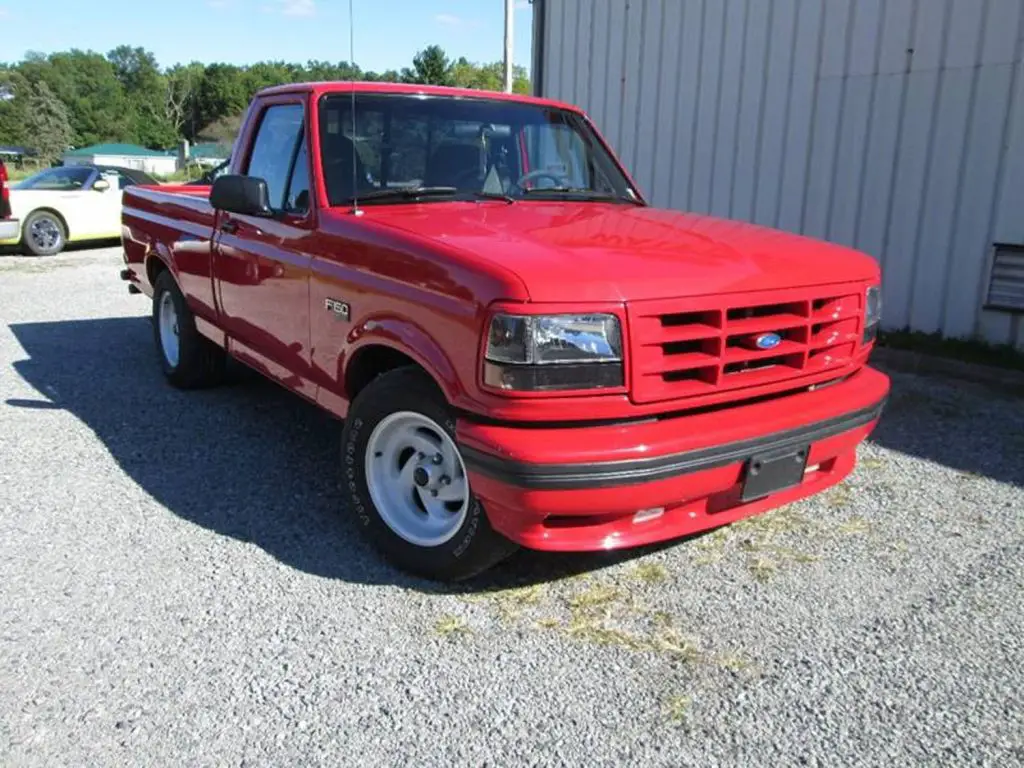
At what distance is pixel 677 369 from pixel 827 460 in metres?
1.00

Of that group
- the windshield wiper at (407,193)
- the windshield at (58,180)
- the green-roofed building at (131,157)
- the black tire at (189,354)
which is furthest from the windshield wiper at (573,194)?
the green-roofed building at (131,157)

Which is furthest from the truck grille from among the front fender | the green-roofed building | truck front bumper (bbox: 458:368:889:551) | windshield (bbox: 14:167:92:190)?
the green-roofed building

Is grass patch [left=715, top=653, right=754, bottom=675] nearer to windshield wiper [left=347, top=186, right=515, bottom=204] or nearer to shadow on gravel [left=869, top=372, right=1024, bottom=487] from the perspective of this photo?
windshield wiper [left=347, top=186, right=515, bottom=204]

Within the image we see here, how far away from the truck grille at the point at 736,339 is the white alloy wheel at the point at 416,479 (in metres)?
0.80

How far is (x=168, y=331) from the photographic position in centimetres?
618

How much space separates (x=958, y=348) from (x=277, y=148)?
5.33 m

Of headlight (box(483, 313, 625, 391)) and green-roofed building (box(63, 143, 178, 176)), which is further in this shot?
green-roofed building (box(63, 143, 178, 176))

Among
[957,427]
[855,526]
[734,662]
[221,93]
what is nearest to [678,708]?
[734,662]

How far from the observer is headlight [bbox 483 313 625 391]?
2691 mm

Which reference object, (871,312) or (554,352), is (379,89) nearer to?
(554,352)

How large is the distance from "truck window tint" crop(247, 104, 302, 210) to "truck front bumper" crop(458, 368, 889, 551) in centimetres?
202

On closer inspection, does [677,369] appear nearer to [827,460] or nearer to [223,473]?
[827,460]

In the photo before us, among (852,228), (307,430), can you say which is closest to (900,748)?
(307,430)

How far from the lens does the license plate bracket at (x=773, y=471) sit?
301cm
